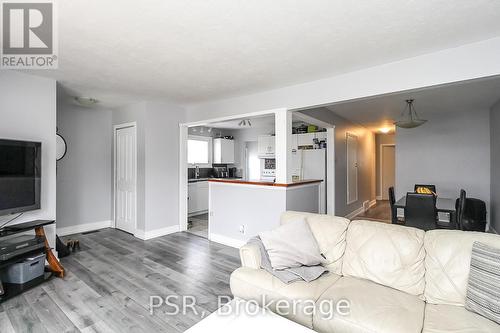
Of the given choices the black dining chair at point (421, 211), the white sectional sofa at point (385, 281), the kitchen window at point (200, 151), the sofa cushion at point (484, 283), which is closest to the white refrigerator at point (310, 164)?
the black dining chair at point (421, 211)

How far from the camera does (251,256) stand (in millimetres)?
2143

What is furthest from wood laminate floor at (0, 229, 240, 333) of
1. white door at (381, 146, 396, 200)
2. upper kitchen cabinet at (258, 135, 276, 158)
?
white door at (381, 146, 396, 200)

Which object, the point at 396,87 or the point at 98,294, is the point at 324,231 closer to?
the point at 396,87

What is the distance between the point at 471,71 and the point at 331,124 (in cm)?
282

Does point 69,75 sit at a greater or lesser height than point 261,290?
greater

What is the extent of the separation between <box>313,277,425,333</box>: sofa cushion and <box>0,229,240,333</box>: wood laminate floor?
Answer: 1.16m

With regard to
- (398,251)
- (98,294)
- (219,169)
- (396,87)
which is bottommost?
(98,294)

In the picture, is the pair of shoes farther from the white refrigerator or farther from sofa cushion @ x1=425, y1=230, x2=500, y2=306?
sofa cushion @ x1=425, y1=230, x2=500, y2=306

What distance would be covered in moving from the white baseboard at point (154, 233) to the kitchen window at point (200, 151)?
250 cm

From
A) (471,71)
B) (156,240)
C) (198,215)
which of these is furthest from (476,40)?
(198,215)

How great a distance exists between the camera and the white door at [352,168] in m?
6.07

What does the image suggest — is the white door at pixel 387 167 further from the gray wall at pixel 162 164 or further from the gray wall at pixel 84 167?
the gray wall at pixel 84 167

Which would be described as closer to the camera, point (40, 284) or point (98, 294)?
point (98, 294)

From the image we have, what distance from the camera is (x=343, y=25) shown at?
2.00 meters
